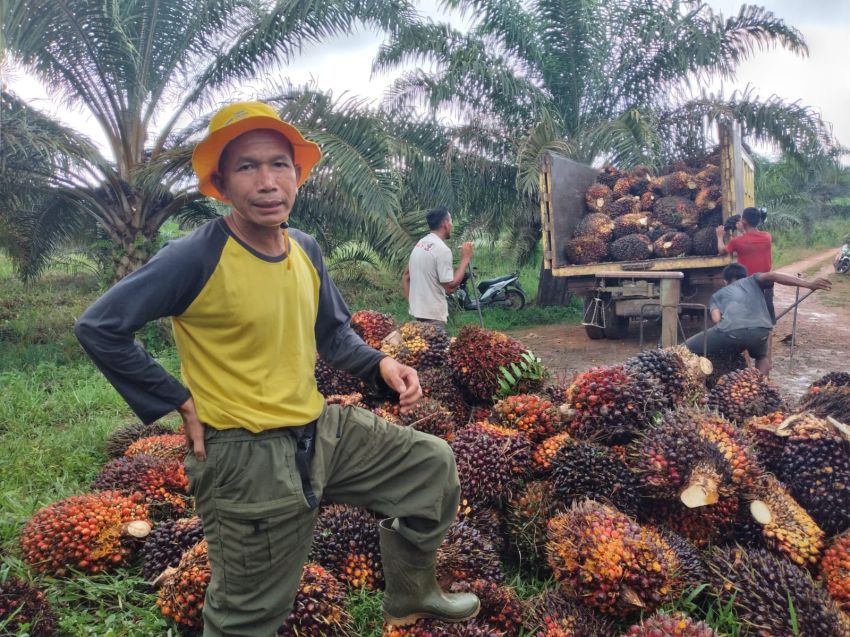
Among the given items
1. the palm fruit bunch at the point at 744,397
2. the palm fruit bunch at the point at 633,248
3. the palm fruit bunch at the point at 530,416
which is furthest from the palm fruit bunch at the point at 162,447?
the palm fruit bunch at the point at 633,248

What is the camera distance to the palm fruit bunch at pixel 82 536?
2777mm

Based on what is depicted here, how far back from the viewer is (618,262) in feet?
25.4

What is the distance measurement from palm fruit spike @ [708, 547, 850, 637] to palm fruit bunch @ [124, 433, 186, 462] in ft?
9.08

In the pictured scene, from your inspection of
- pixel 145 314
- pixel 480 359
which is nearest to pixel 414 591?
pixel 145 314

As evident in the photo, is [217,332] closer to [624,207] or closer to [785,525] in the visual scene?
[785,525]

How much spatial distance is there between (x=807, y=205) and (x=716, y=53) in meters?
24.9

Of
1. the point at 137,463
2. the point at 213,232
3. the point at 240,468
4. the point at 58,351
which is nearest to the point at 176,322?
the point at 213,232

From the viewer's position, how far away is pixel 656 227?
8.01 meters

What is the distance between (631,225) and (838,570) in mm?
6023

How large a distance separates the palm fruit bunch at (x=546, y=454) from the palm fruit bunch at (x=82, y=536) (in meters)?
1.81

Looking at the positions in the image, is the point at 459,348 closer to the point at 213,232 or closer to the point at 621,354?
the point at 213,232

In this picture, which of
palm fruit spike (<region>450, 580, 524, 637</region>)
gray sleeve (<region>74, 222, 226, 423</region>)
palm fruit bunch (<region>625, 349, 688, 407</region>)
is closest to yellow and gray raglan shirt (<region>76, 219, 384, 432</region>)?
gray sleeve (<region>74, 222, 226, 423</region>)

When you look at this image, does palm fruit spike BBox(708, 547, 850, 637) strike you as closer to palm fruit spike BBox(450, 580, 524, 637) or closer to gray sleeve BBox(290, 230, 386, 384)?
palm fruit spike BBox(450, 580, 524, 637)

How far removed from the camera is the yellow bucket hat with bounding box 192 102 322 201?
1.88m
